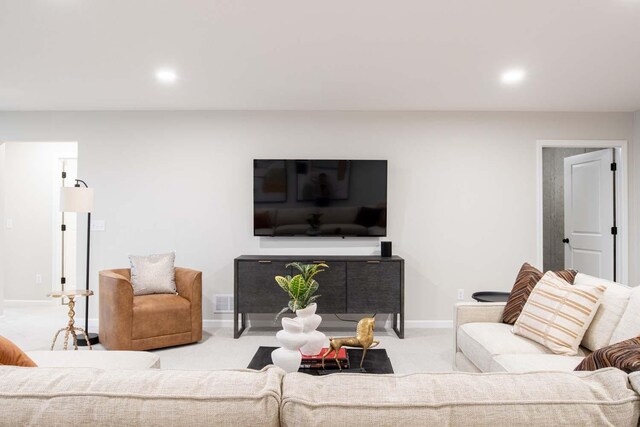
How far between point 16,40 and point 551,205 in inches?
244

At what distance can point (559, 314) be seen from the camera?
96.3 inches

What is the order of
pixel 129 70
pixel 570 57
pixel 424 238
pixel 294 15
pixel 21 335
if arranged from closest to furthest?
1. pixel 294 15
2. pixel 570 57
3. pixel 129 70
4. pixel 21 335
5. pixel 424 238

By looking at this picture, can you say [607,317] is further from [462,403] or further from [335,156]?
[335,156]

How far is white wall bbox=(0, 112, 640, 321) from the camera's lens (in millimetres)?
4844

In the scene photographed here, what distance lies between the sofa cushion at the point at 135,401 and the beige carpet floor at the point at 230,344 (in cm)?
261

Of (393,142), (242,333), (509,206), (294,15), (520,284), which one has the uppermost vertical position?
(294,15)

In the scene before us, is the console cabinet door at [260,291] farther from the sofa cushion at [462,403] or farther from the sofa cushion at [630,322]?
the sofa cushion at [462,403]

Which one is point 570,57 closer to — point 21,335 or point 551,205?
point 551,205

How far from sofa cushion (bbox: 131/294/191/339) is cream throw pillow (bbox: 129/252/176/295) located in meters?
0.12

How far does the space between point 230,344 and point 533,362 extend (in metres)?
2.75

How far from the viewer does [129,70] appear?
3488 millimetres

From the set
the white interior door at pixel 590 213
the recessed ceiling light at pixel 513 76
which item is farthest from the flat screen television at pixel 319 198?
the white interior door at pixel 590 213

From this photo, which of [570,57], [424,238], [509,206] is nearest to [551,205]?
[509,206]

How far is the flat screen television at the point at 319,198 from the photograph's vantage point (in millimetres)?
4723
